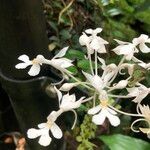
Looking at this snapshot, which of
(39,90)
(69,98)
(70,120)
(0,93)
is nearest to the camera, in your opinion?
(69,98)

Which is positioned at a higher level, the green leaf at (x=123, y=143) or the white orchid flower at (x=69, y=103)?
the white orchid flower at (x=69, y=103)

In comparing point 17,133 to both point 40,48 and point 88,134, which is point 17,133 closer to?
point 88,134

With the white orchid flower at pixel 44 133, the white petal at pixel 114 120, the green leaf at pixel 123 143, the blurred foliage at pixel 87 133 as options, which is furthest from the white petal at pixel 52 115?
the blurred foliage at pixel 87 133

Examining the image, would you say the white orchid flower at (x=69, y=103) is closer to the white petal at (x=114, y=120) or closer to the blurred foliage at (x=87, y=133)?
the white petal at (x=114, y=120)

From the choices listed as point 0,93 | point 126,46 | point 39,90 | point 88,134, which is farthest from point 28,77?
point 0,93

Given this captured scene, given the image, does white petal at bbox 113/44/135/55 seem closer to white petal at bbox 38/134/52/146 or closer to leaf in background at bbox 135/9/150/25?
white petal at bbox 38/134/52/146
